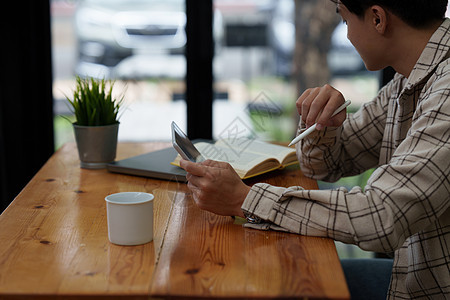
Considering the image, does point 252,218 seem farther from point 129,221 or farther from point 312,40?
point 312,40

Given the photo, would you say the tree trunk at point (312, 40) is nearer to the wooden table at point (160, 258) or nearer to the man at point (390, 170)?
the man at point (390, 170)

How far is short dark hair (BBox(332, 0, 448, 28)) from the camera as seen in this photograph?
110cm

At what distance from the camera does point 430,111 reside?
3.21 ft

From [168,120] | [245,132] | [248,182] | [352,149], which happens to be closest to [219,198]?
[248,182]

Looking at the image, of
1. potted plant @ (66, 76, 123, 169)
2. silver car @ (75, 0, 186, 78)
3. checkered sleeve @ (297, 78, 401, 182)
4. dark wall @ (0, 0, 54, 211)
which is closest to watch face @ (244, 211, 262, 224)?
checkered sleeve @ (297, 78, 401, 182)

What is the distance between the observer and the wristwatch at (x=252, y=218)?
3.28 feet

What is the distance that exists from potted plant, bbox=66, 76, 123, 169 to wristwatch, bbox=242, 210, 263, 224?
1.96 ft

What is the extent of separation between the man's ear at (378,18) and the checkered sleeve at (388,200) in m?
0.20

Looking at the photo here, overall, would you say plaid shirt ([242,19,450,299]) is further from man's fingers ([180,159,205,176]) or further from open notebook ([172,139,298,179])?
open notebook ([172,139,298,179])

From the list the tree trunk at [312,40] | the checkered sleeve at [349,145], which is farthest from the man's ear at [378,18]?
the tree trunk at [312,40]

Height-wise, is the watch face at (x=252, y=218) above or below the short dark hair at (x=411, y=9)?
A: below

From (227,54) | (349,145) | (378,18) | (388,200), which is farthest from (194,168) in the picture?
(227,54)

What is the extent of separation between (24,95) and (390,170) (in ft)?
5.65

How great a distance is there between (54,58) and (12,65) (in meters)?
0.17
